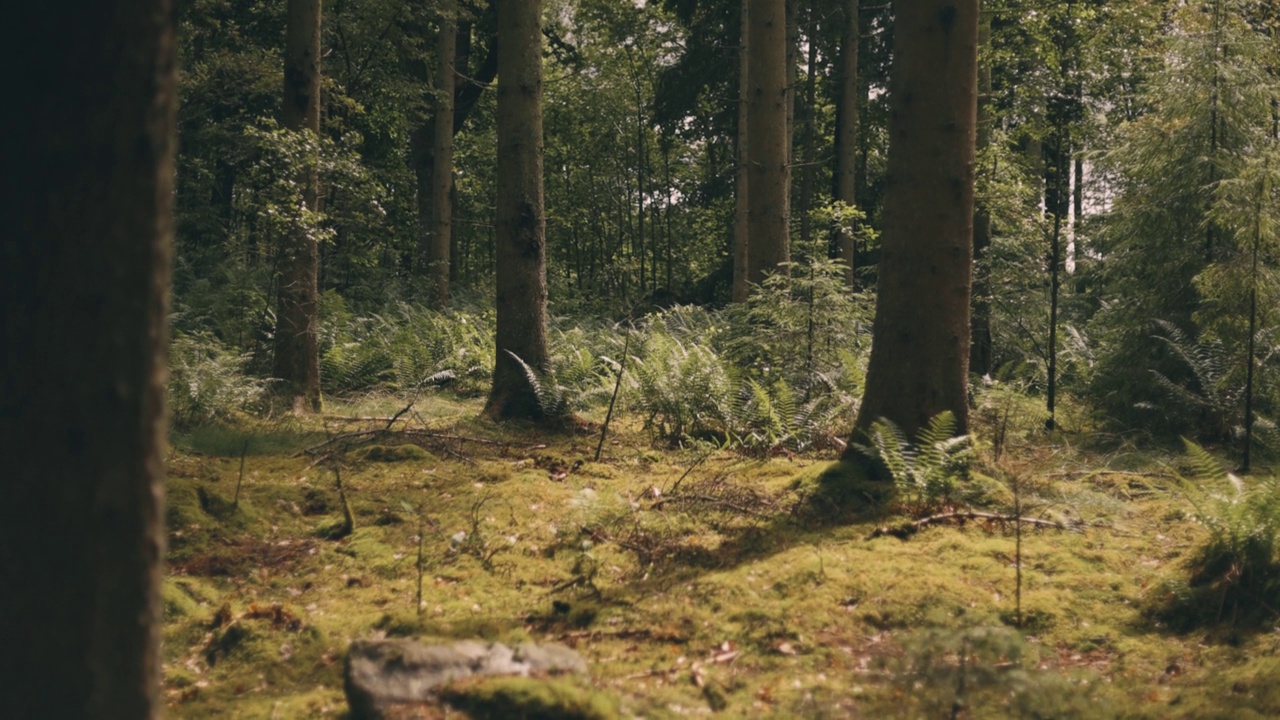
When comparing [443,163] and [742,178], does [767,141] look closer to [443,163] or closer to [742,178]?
[742,178]

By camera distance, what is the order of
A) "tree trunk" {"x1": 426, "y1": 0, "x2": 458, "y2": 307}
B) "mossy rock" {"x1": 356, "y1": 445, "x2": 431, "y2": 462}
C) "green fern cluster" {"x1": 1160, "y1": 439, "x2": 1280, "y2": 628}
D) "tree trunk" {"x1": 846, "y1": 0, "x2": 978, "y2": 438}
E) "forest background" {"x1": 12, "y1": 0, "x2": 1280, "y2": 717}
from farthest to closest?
1. "tree trunk" {"x1": 426, "y1": 0, "x2": 458, "y2": 307}
2. "mossy rock" {"x1": 356, "y1": 445, "x2": 431, "y2": 462}
3. "tree trunk" {"x1": 846, "y1": 0, "x2": 978, "y2": 438}
4. "green fern cluster" {"x1": 1160, "y1": 439, "x2": 1280, "y2": 628}
5. "forest background" {"x1": 12, "y1": 0, "x2": 1280, "y2": 717}

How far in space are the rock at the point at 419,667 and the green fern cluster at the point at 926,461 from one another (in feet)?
10.5

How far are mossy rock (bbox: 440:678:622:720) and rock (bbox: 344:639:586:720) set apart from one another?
10cm

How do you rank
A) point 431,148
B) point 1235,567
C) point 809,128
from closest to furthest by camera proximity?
point 1235,567
point 431,148
point 809,128

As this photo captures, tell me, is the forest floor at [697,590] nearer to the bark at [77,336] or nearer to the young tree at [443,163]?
the bark at [77,336]

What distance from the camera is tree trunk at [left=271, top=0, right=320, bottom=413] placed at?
376 inches

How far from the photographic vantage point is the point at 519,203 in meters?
9.05

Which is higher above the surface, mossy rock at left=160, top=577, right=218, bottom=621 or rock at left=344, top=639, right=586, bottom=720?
rock at left=344, top=639, right=586, bottom=720

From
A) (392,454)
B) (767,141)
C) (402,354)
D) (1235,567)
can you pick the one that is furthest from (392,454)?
(767,141)

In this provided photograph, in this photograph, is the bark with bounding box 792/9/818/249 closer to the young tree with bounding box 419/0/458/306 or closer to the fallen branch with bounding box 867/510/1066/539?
the young tree with bounding box 419/0/458/306

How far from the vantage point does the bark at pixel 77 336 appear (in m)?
1.73

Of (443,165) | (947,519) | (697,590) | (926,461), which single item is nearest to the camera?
(697,590)

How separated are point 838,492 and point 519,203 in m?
4.70

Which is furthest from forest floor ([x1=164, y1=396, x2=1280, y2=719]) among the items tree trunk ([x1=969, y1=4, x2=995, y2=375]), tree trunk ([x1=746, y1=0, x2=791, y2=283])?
tree trunk ([x1=969, y1=4, x2=995, y2=375])
